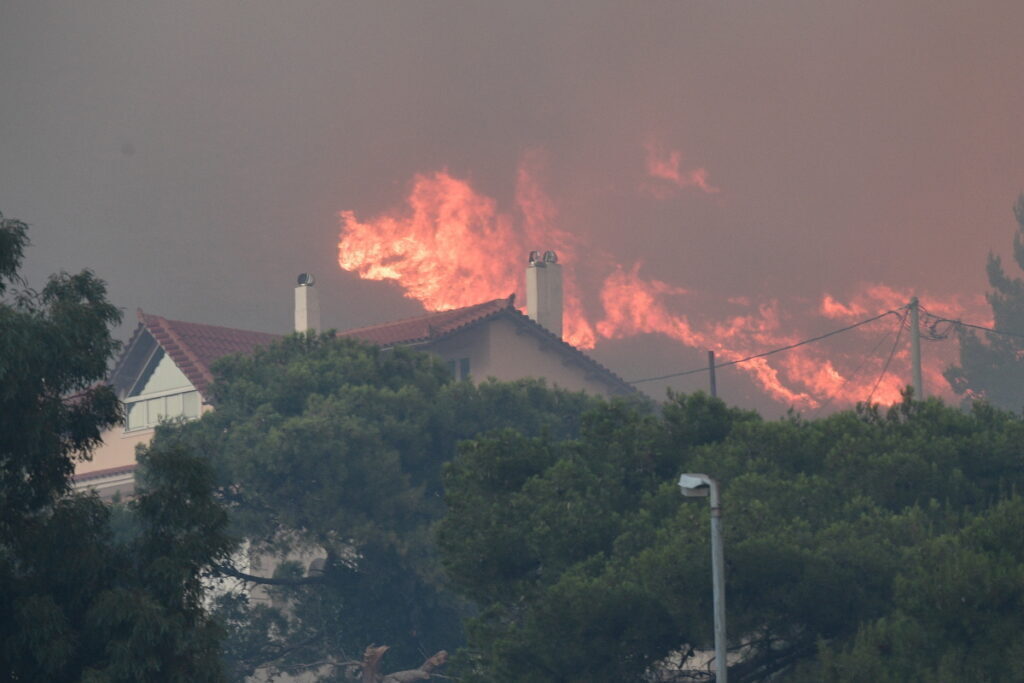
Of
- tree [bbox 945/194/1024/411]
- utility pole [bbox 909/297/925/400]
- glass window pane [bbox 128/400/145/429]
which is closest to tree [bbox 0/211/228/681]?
utility pole [bbox 909/297/925/400]

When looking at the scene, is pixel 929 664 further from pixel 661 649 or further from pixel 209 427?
pixel 209 427

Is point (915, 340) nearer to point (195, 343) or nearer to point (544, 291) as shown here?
point (544, 291)

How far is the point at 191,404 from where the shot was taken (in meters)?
57.3

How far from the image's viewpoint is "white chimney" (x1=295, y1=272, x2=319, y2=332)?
61.1m

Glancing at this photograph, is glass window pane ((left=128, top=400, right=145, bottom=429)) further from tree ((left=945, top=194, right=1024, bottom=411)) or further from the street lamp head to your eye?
tree ((left=945, top=194, right=1024, bottom=411))

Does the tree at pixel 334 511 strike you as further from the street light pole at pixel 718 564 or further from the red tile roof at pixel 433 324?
the street light pole at pixel 718 564

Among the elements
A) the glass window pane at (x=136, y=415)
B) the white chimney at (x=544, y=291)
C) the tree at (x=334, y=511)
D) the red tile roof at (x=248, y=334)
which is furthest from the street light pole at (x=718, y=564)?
the glass window pane at (x=136, y=415)

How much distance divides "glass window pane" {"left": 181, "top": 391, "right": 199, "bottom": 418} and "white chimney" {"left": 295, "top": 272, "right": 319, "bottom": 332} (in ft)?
18.0

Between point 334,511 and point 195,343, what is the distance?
17.0 metres

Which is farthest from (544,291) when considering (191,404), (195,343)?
(191,404)

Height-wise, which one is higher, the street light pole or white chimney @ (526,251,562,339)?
white chimney @ (526,251,562,339)

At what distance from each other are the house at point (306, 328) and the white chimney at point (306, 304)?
4 cm

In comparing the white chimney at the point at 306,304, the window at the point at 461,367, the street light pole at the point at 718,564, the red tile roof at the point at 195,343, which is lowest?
the street light pole at the point at 718,564

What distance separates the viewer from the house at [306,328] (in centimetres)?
5744
